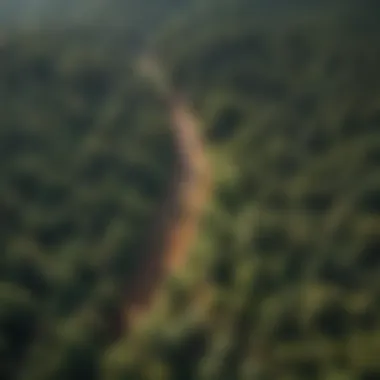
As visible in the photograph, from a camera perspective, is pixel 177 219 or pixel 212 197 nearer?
pixel 177 219

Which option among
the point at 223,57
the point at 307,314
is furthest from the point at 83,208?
the point at 223,57

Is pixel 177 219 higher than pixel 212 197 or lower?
lower

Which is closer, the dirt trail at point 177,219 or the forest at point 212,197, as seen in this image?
the forest at point 212,197

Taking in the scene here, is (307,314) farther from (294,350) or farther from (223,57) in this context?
(223,57)

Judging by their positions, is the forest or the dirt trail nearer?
the forest
